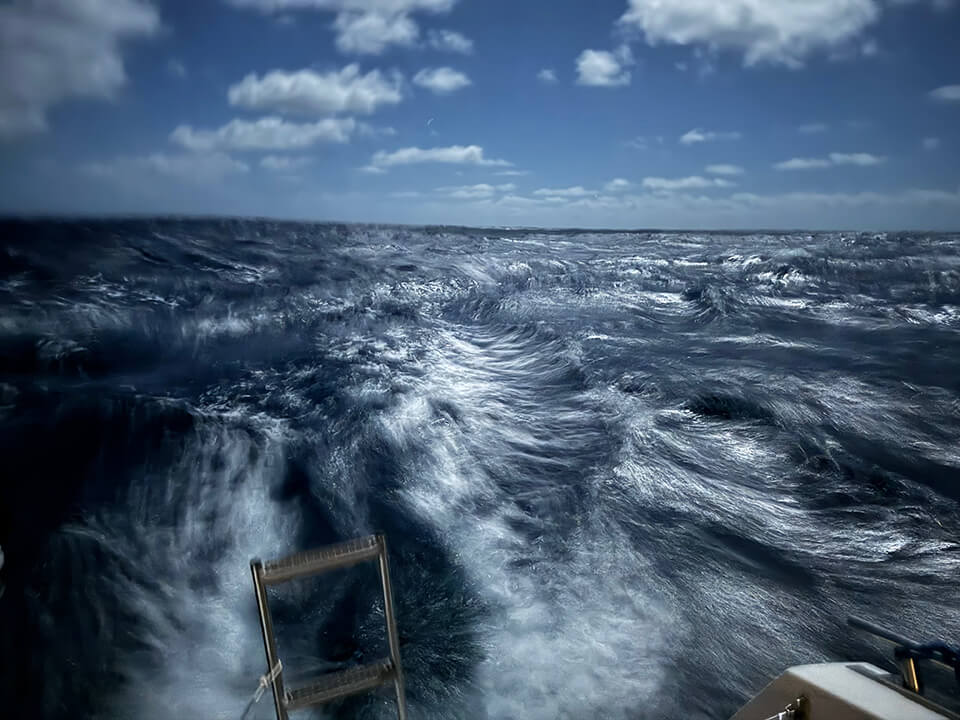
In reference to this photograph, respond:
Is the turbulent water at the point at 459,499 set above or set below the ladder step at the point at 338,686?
below

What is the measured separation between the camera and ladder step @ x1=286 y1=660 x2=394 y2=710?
2115 millimetres

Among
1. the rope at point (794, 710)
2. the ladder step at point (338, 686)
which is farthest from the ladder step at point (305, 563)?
the rope at point (794, 710)

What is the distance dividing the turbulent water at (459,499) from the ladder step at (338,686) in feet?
5.42

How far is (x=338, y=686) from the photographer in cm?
213

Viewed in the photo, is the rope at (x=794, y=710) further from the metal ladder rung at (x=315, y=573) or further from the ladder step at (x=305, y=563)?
the ladder step at (x=305, y=563)

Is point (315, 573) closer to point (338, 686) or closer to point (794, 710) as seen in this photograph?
point (338, 686)

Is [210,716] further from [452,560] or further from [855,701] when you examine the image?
[855,701]

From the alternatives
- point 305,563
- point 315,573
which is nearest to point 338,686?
point 315,573

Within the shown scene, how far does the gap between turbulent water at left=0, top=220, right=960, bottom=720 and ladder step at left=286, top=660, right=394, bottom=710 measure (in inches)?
65.0

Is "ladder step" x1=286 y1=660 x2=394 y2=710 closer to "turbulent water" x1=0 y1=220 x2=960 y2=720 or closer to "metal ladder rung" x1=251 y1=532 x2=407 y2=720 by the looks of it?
"metal ladder rung" x1=251 y1=532 x2=407 y2=720

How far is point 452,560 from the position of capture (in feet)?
17.3

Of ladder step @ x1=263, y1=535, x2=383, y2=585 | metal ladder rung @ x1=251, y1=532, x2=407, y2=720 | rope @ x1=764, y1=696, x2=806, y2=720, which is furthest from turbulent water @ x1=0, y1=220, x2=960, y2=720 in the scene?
ladder step @ x1=263, y1=535, x2=383, y2=585

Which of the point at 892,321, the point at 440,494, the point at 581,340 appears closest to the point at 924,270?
the point at 892,321

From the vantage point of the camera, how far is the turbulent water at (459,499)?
13.2ft
